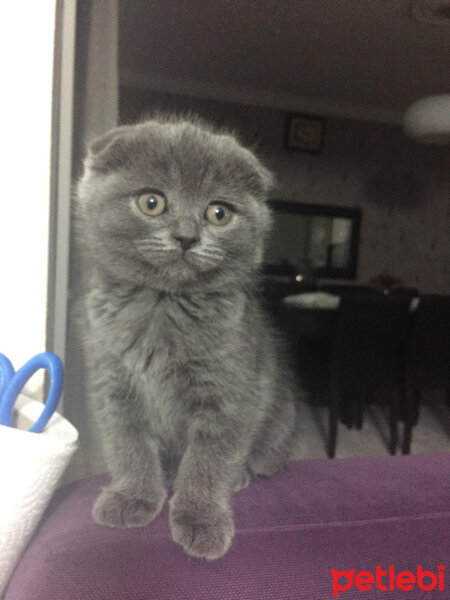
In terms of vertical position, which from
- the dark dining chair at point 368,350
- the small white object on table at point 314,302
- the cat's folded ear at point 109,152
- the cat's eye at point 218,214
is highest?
the cat's folded ear at point 109,152

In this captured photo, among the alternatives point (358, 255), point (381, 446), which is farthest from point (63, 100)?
point (358, 255)

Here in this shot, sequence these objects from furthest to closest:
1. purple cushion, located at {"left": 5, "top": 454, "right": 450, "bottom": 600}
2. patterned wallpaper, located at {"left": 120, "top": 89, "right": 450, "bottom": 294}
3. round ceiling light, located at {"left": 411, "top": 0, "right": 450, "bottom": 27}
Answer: patterned wallpaper, located at {"left": 120, "top": 89, "right": 450, "bottom": 294}
round ceiling light, located at {"left": 411, "top": 0, "right": 450, "bottom": 27}
purple cushion, located at {"left": 5, "top": 454, "right": 450, "bottom": 600}

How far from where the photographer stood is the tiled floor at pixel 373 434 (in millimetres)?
1706

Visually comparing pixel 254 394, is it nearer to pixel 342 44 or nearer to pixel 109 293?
pixel 109 293

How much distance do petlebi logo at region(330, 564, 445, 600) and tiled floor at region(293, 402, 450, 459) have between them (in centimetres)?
115

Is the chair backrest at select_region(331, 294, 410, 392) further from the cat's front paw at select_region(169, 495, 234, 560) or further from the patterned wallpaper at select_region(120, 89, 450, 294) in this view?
the cat's front paw at select_region(169, 495, 234, 560)

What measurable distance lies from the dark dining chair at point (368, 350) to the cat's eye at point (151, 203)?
3.87 ft

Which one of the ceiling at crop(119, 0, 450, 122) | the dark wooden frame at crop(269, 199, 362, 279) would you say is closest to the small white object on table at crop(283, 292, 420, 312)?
the dark wooden frame at crop(269, 199, 362, 279)

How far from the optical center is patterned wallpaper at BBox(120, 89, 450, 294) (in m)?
2.42

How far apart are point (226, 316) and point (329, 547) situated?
10.9 inches

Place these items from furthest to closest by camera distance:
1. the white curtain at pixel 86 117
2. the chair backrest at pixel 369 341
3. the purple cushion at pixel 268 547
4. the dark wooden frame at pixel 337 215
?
the dark wooden frame at pixel 337 215
the chair backrest at pixel 369 341
the white curtain at pixel 86 117
the purple cushion at pixel 268 547

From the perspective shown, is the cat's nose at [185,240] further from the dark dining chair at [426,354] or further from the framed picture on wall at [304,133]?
the framed picture on wall at [304,133]

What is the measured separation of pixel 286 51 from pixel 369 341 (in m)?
1.17

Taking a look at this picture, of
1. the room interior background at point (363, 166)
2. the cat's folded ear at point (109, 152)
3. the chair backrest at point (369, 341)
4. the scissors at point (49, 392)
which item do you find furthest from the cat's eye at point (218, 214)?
the chair backrest at point (369, 341)
